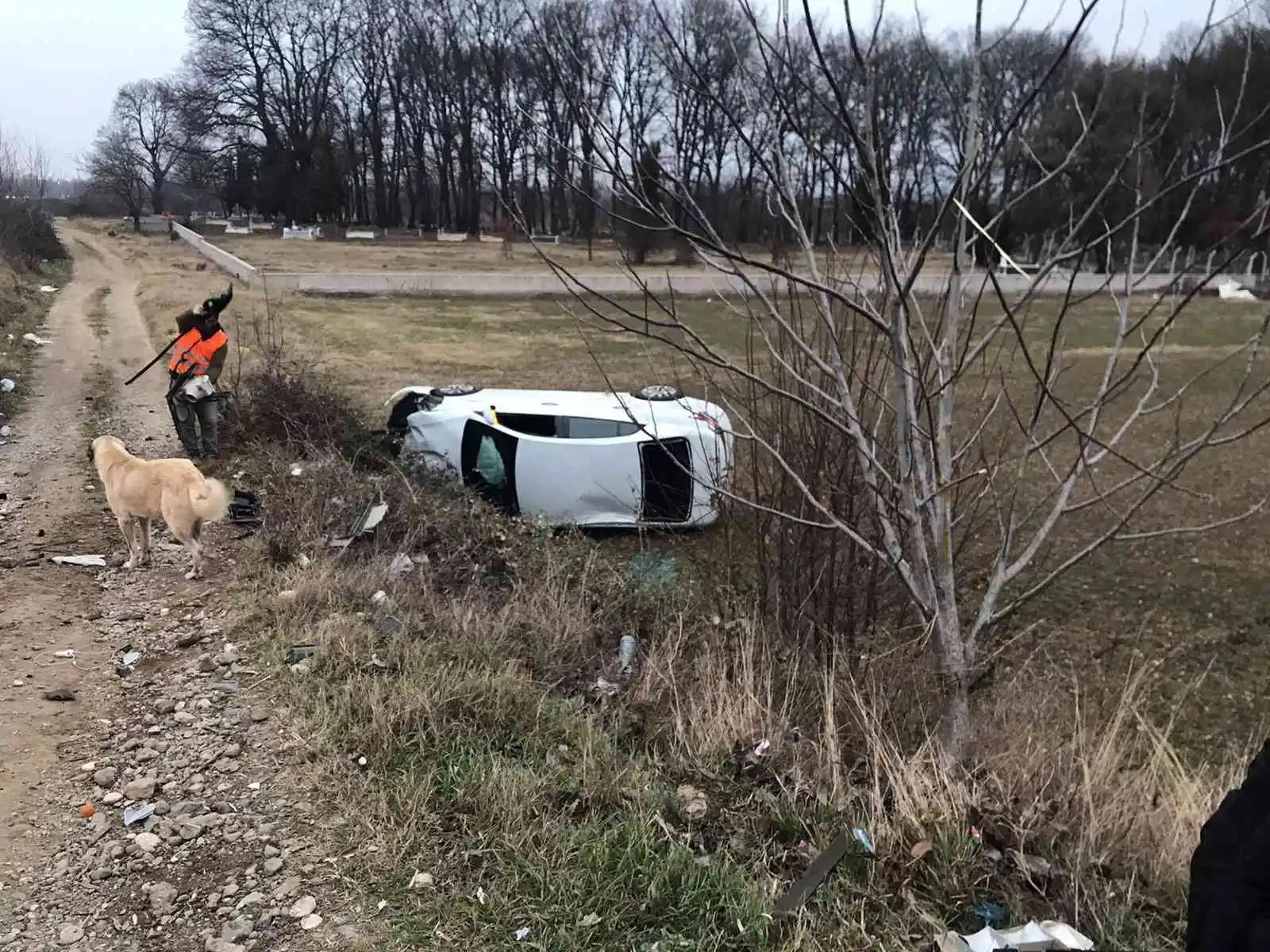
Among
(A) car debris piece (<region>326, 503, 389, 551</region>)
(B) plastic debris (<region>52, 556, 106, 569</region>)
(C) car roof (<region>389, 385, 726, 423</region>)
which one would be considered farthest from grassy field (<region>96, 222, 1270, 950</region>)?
(C) car roof (<region>389, 385, 726, 423</region>)

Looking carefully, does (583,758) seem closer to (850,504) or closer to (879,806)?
(879,806)

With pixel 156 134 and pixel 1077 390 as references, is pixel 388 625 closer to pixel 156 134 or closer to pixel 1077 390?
pixel 1077 390

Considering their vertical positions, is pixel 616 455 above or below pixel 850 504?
below

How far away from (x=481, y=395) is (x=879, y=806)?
8471 mm

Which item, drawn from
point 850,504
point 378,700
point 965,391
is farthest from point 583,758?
point 965,391

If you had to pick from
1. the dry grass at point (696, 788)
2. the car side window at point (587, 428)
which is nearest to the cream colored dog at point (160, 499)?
the dry grass at point (696, 788)

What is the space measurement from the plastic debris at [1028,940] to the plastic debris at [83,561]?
6.58 metres

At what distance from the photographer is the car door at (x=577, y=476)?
1009 centimetres

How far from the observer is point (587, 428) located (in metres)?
10.5

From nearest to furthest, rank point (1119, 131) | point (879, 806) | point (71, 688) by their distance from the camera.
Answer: point (879, 806), point (1119, 131), point (71, 688)

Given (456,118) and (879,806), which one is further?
(456,118)

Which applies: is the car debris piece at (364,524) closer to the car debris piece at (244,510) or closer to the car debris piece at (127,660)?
the car debris piece at (244,510)

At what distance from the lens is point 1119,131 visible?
4.64 meters

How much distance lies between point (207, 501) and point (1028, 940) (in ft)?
19.5
